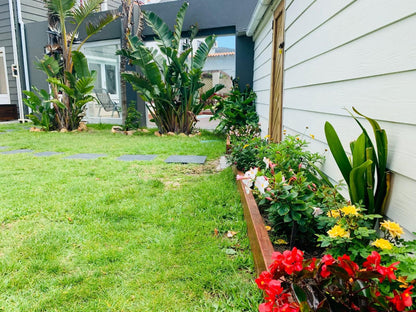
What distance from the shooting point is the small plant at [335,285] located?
32.8 inches

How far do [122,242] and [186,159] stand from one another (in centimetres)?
267

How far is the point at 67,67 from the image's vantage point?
316 inches

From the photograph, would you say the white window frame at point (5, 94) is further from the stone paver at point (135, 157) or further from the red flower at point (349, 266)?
the red flower at point (349, 266)

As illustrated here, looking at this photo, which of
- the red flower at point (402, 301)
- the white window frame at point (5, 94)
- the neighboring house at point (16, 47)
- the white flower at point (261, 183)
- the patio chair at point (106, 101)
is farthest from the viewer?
the white window frame at point (5, 94)

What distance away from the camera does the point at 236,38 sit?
739 cm

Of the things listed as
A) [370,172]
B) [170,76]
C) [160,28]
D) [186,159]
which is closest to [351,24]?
[370,172]

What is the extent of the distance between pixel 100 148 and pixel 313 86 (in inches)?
174

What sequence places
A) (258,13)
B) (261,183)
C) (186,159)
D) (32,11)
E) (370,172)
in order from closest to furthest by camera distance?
(370,172), (261,183), (186,159), (258,13), (32,11)

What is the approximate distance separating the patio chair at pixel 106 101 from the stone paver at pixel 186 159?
5516 mm

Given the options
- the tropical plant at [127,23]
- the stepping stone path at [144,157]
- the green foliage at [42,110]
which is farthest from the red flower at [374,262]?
the green foliage at [42,110]

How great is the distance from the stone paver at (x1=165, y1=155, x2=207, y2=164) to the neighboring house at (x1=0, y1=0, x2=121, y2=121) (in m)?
8.22

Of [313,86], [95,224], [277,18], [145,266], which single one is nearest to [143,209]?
[95,224]

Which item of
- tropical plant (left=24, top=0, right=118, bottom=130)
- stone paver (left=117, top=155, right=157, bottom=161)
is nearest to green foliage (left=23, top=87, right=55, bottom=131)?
tropical plant (left=24, top=0, right=118, bottom=130)

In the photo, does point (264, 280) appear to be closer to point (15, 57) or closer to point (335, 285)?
point (335, 285)
